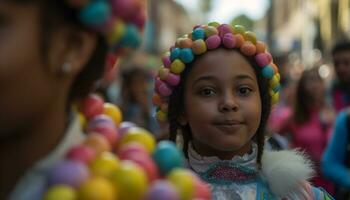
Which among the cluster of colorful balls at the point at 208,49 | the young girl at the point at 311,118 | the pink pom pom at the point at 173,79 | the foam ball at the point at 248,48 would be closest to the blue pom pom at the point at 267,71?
the cluster of colorful balls at the point at 208,49

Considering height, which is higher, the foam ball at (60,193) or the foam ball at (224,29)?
the foam ball at (224,29)

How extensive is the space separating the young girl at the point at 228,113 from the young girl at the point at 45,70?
136 cm

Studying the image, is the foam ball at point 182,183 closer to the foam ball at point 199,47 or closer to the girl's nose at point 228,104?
the girl's nose at point 228,104

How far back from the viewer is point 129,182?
1.91 m

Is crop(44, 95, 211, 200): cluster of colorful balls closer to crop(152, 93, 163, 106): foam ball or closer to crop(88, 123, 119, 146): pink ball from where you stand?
crop(88, 123, 119, 146): pink ball

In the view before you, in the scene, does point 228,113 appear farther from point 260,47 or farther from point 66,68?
point 66,68

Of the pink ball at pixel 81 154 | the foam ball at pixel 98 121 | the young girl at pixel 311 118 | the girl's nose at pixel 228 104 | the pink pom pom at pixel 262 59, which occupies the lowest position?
the young girl at pixel 311 118

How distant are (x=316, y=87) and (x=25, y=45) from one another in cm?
537

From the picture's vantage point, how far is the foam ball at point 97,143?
→ 2.03 m

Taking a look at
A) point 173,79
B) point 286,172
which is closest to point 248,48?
point 173,79

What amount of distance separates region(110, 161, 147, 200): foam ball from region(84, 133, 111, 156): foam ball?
11 centimetres

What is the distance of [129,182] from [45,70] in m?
0.37

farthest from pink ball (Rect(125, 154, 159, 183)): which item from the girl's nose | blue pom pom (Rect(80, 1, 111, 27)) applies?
the girl's nose

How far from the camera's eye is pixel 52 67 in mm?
1875
